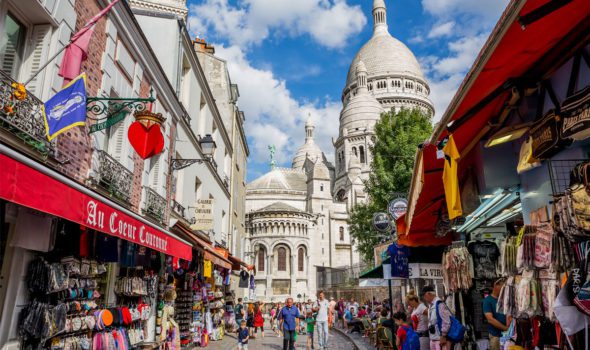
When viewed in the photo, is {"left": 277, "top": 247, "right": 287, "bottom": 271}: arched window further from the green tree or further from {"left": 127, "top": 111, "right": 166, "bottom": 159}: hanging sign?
{"left": 127, "top": 111, "right": 166, "bottom": 159}: hanging sign

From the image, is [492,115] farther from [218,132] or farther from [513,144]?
[218,132]

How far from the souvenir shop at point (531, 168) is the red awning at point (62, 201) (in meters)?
3.83

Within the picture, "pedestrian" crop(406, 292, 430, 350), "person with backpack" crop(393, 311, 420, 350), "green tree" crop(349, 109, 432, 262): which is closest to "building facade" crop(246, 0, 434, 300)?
"green tree" crop(349, 109, 432, 262)

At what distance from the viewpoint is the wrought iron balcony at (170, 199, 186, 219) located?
11617mm

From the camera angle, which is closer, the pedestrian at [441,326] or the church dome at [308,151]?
the pedestrian at [441,326]

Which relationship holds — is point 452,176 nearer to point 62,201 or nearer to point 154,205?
point 62,201

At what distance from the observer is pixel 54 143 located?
223 inches

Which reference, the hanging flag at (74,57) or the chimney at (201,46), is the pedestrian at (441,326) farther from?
the chimney at (201,46)

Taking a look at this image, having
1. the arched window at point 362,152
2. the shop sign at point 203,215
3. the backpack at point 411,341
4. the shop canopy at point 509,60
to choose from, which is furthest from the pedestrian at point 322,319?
the arched window at point 362,152

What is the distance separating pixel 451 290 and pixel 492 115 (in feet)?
10.2

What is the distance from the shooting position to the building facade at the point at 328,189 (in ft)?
174

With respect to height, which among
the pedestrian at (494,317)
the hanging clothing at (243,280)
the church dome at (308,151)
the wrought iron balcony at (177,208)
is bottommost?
the pedestrian at (494,317)

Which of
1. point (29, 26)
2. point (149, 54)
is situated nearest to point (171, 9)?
point (149, 54)

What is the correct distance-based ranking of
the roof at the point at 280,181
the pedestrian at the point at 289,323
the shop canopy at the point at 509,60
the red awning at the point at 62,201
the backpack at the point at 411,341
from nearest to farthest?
the shop canopy at the point at 509,60, the red awning at the point at 62,201, the backpack at the point at 411,341, the pedestrian at the point at 289,323, the roof at the point at 280,181
